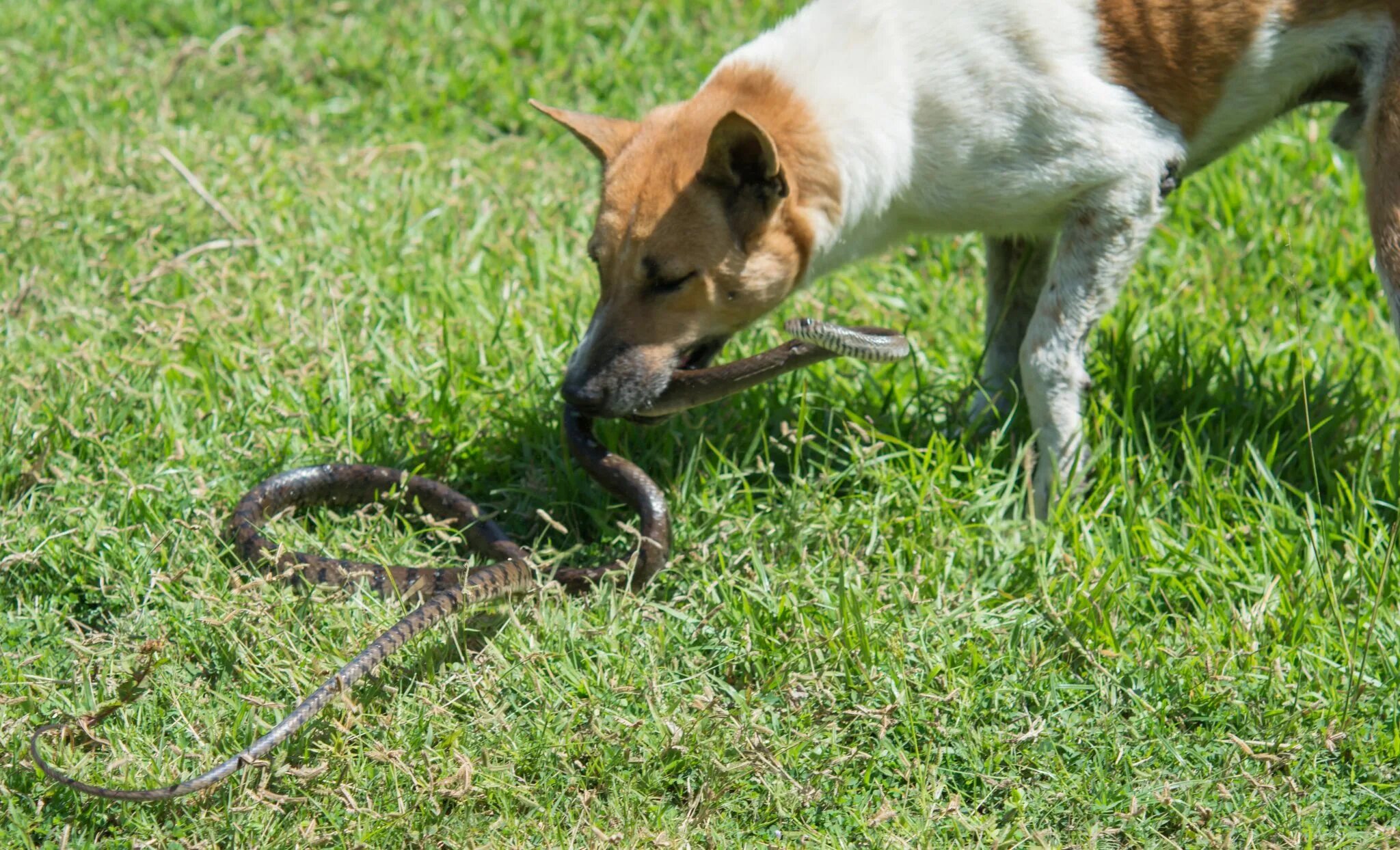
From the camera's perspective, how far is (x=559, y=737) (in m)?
3.37

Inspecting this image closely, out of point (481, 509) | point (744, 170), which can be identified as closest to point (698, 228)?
point (744, 170)

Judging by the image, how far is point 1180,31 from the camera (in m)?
4.14

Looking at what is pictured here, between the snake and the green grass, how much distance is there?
0.32 ft

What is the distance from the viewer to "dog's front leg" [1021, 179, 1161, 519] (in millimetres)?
4293

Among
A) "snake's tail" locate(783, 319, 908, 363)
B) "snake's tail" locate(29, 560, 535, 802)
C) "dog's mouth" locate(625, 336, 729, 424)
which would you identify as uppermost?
"snake's tail" locate(783, 319, 908, 363)

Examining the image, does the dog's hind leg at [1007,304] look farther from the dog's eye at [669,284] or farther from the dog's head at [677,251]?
the dog's eye at [669,284]

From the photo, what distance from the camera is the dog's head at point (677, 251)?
4.01 meters

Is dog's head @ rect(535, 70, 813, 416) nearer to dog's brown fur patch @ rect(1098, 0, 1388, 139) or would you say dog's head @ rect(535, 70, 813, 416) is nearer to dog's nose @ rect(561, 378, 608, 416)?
dog's nose @ rect(561, 378, 608, 416)

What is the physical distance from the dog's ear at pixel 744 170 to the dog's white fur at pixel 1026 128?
0.24m

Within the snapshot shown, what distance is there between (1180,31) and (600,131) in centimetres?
179

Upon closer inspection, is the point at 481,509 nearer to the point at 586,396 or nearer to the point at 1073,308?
the point at 586,396

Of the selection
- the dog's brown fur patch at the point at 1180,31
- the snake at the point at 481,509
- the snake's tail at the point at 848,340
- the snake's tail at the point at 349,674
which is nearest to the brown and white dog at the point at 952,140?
the dog's brown fur patch at the point at 1180,31

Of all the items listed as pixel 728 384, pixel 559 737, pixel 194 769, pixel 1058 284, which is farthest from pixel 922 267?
pixel 194 769

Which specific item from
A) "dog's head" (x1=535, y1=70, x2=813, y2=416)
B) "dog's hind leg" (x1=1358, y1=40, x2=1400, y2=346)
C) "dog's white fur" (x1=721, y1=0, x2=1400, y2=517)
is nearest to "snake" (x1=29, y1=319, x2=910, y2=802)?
"dog's head" (x1=535, y1=70, x2=813, y2=416)
